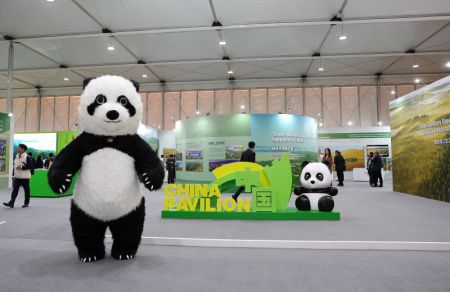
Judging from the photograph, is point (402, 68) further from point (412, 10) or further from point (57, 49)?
point (57, 49)

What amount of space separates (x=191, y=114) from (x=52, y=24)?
8.92m

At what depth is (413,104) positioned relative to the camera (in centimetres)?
755

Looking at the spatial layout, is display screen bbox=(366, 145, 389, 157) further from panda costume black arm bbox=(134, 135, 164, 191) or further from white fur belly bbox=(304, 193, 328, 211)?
panda costume black arm bbox=(134, 135, 164, 191)

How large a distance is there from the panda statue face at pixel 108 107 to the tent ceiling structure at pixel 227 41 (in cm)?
658

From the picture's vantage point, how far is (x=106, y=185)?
7.08 ft

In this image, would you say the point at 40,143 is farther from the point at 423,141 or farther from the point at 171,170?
the point at 423,141

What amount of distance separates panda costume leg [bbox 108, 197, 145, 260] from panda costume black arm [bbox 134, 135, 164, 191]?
0.26 metres

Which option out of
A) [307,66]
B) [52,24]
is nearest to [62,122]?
[52,24]

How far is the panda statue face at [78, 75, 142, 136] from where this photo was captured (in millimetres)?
2172

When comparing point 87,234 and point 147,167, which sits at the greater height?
point 147,167

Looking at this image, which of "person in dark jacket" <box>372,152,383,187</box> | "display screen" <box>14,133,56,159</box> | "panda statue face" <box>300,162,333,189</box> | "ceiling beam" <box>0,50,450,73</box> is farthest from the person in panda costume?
"display screen" <box>14,133,56,159</box>

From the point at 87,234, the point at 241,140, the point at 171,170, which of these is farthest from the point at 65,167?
the point at 171,170

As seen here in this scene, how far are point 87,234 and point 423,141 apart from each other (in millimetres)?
7826

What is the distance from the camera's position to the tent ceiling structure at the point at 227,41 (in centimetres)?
819
